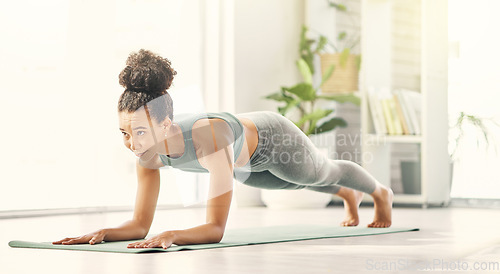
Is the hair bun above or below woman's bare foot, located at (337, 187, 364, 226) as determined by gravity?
above

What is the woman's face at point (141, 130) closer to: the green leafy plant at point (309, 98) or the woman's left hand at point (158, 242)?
the woman's left hand at point (158, 242)

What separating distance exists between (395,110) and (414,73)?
0.89 feet

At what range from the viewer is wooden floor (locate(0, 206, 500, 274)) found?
5.60 ft

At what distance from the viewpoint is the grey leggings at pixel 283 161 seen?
242 centimetres

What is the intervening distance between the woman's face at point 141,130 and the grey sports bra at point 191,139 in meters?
0.08

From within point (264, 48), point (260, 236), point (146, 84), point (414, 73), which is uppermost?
point (264, 48)

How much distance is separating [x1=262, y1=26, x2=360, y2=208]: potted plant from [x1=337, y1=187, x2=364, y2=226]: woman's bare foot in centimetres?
147

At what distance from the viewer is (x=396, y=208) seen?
4547 mm

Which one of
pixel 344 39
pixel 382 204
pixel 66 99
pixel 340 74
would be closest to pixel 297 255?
pixel 382 204

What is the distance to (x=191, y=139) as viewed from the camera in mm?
2168

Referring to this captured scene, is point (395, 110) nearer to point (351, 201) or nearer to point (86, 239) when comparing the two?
point (351, 201)

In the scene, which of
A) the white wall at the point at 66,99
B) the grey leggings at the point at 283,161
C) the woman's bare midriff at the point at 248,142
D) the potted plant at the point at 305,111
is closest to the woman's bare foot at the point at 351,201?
the grey leggings at the point at 283,161

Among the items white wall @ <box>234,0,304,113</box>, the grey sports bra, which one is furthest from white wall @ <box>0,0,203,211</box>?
the grey sports bra

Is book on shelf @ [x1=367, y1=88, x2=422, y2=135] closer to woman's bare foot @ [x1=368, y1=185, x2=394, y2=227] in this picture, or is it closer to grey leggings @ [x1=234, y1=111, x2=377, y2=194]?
woman's bare foot @ [x1=368, y1=185, x2=394, y2=227]
